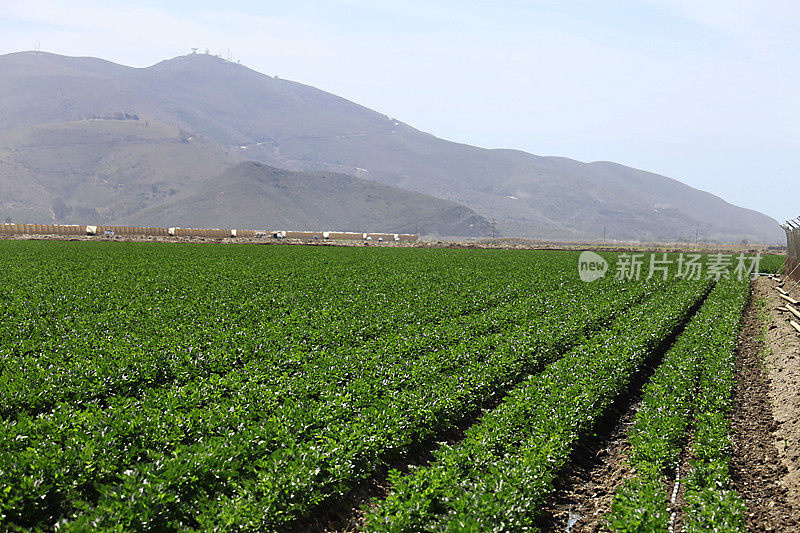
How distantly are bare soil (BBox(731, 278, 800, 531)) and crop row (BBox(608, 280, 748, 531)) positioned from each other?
44 cm

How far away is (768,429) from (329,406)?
847 centimetres

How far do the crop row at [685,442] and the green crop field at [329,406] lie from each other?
0.05 meters

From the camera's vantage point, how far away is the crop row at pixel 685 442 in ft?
25.4

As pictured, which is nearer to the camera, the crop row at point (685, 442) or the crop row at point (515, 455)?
the crop row at point (515, 455)

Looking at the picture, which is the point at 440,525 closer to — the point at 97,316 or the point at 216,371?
the point at 216,371

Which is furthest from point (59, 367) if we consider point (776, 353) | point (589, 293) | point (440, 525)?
point (589, 293)

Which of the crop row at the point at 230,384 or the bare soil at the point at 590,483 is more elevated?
the crop row at the point at 230,384

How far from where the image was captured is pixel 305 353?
47.8ft

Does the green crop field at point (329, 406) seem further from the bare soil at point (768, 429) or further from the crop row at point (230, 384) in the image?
the bare soil at point (768, 429)

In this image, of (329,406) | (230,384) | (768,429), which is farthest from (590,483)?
(230,384)

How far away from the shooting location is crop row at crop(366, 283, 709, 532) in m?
7.48

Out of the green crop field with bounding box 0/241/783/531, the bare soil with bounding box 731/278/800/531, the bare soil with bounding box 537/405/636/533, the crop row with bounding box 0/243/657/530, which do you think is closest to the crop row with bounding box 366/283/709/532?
the green crop field with bounding box 0/241/783/531

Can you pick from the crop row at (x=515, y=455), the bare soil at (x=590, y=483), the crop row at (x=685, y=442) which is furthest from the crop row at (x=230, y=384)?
the crop row at (x=685, y=442)

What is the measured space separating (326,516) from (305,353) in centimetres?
660
